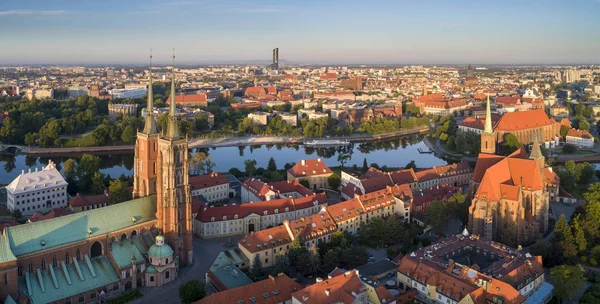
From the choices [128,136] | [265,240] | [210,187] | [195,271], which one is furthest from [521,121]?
[195,271]

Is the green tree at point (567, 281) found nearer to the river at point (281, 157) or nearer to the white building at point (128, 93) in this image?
the river at point (281, 157)

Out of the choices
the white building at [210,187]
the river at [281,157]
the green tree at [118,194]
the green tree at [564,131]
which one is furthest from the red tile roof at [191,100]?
the green tree at [118,194]

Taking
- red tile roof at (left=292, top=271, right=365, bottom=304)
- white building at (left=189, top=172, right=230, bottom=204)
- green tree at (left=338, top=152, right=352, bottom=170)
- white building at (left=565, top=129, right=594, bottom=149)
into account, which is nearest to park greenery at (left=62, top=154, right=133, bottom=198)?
white building at (left=189, top=172, right=230, bottom=204)

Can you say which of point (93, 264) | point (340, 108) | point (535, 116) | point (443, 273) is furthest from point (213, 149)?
point (443, 273)

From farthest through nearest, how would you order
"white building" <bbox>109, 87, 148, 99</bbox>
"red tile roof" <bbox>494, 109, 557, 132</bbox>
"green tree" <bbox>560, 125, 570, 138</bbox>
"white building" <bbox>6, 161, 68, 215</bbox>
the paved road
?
"white building" <bbox>109, 87, 148, 99</bbox> < "green tree" <bbox>560, 125, 570, 138</bbox> < "red tile roof" <bbox>494, 109, 557, 132</bbox> < "white building" <bbox>6, 161, 68, 215</bbox> < the paved road

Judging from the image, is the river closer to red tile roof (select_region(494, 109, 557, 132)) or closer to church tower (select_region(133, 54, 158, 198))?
red tile roof (select_region(494, 109, 557, 132))

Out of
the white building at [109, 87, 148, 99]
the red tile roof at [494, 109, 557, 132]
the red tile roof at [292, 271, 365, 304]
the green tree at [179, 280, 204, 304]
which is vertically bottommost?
the green tree at [179, 280, 204, 304]
